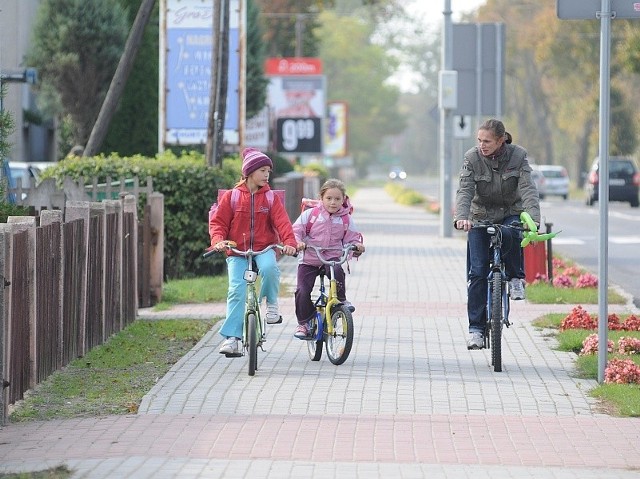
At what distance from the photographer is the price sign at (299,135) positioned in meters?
38.8

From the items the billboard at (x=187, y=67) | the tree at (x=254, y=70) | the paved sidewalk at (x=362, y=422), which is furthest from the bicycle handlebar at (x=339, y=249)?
the tree at (x=254, y=70)

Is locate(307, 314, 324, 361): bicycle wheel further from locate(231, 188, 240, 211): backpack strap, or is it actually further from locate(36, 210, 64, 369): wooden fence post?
locate(36, 210, 64, 369): wooden fence post

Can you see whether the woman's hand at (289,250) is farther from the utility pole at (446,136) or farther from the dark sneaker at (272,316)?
the utility pole at (446,136)

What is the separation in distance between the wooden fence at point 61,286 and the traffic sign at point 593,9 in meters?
3.59

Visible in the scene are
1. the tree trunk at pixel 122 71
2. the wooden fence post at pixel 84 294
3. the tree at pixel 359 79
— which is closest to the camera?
the wooden fence post at pixel 84 294

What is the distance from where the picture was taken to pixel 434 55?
615ft

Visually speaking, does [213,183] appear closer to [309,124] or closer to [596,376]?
[596,376]

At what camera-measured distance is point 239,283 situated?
11.2 metres

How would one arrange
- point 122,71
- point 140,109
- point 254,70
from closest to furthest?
point 122,71 < point 140,109 < point 254,70

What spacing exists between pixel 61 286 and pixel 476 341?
2.89 metres

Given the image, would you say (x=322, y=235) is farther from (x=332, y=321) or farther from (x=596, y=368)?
(x=596, y=368)

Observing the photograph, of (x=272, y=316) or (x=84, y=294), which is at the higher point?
(x=84, y=294)

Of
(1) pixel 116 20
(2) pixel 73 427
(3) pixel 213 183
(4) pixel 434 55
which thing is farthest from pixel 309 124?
(4) pixel 434 55

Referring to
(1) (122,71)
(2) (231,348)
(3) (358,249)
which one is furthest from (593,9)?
(1) (122,71)
